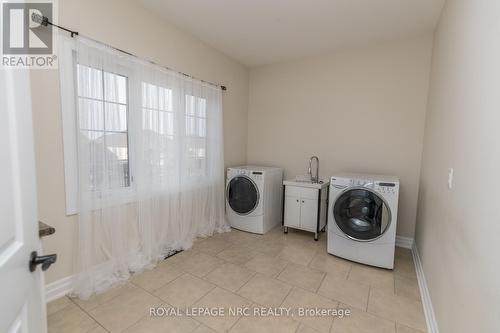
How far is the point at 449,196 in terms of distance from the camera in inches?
56.4

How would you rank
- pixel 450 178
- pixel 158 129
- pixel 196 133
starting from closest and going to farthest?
1. pixel 450 178
2. pixel 158 129
3. pixel 196 133

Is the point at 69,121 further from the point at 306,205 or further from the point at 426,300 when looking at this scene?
the point at 426,300

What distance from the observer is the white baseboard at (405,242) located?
2.83 m

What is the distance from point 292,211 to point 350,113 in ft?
5.00

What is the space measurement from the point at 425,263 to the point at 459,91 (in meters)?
1.45

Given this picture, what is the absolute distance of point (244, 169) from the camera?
3.17 m

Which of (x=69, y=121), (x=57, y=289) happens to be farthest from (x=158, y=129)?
A: (x=57, y=289)

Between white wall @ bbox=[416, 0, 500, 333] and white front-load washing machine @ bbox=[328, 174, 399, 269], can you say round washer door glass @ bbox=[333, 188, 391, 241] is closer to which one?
white front-load washing machine @ bbox=[328, 174, 399, 269]

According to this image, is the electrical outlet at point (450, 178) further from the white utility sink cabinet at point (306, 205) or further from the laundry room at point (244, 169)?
the white utility sink cabinet at point (306, 205)

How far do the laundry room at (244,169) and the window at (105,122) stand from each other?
0.01m

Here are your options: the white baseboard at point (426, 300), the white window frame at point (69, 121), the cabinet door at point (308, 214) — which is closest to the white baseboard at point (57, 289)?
the white window frame at point (69, 121)

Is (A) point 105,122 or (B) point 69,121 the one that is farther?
(A) point 105,122

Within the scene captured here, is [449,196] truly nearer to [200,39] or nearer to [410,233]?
[410,233]

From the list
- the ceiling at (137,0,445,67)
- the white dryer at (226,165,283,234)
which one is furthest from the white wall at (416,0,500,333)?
the white dryer at (226,165,283,234)
